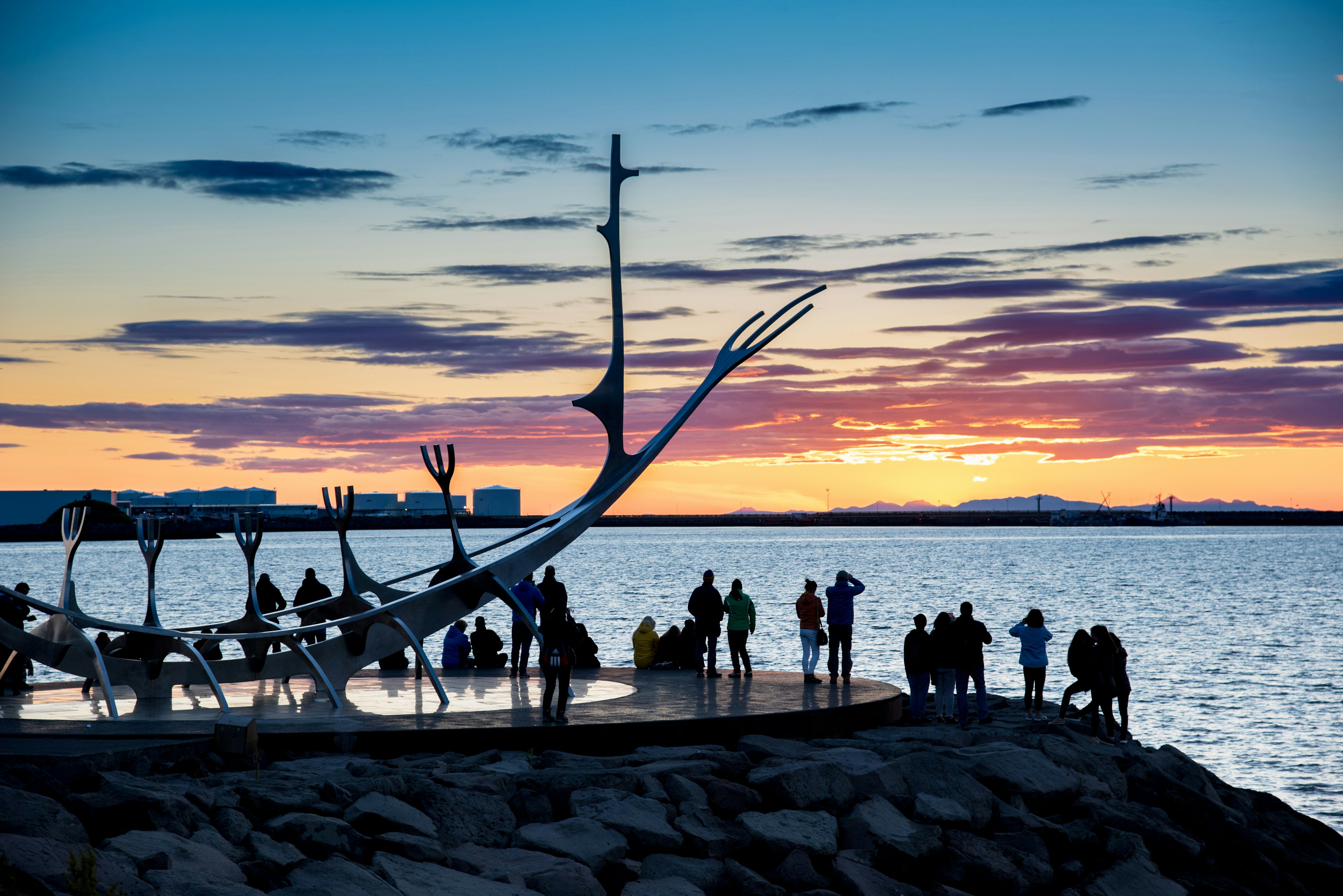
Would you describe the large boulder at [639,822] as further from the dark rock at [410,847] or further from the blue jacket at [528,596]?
the blue jacket at [528,596]

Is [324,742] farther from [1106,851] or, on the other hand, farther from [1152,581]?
[1152,581]

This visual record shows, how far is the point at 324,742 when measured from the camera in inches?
501

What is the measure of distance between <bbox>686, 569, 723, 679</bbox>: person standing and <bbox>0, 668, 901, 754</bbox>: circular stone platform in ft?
1.36

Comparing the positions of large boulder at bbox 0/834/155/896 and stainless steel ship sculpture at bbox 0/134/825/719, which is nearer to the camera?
large boulder at bbox 0/834/155/896

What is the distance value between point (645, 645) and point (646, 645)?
0.01 m

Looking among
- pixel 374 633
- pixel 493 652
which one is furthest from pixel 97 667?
pixel 493 652

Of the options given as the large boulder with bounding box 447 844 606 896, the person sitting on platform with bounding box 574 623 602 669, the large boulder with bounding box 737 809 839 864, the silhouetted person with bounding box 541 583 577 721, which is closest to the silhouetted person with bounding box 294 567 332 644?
the person sitting on platform with bounding box 574 623 602 669

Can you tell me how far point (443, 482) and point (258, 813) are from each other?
5735 millimetres

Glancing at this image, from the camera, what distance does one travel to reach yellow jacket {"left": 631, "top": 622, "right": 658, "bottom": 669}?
1933 centimetres

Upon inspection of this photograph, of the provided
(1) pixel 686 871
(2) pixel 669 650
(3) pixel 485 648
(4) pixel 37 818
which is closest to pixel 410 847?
(1) pixel 686 871

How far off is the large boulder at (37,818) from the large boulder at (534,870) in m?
2.66

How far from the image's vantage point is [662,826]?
1110cm

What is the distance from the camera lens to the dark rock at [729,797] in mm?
11875

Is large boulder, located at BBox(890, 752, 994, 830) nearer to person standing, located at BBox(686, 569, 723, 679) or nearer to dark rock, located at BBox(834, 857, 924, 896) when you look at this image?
dark rock, located at BBox(834, 857, 924, 896)
